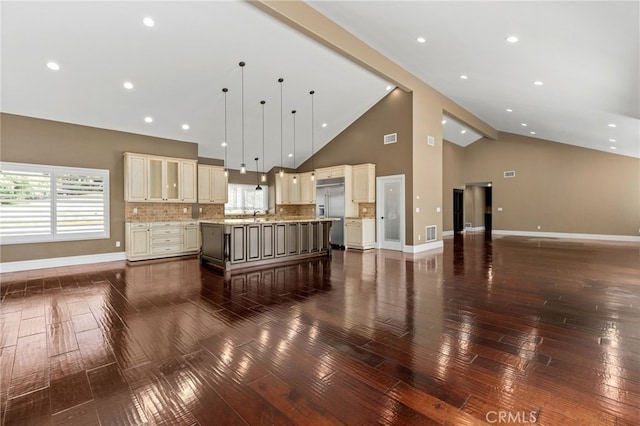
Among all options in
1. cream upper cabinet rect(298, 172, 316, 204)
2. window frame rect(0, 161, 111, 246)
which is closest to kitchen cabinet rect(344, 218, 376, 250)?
cream upper cabinet rect(298, 172, 316, 204)

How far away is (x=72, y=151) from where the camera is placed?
6.27m

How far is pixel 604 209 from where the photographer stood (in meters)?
10.1

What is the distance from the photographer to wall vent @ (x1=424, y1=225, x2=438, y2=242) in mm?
8164

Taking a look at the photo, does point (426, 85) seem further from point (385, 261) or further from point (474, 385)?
point (474, 385)

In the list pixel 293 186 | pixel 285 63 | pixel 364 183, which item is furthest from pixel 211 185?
pixel 364 183

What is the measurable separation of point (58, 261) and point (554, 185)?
15.0 meters

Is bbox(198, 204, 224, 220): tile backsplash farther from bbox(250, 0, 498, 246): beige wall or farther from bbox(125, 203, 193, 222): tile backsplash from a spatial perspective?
bbox(250, 0, 498, 246): beige wall

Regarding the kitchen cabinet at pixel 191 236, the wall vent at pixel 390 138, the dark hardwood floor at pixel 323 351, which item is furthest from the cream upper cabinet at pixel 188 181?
the wall vent at pixel 390 138

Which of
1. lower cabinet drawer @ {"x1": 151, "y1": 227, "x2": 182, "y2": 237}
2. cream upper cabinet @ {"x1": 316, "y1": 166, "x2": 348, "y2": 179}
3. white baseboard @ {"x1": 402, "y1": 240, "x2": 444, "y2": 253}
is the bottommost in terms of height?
white baseboard @ {"x1": 402, "y1": 240, "x2": 444, "y2": 253}

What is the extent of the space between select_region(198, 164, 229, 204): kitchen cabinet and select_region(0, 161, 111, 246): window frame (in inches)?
88.6

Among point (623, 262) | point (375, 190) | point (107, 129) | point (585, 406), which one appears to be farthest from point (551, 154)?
point (107, 129)

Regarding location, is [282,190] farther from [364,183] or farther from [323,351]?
[323,351]

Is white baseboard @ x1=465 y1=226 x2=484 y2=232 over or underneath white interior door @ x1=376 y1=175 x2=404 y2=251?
underneath

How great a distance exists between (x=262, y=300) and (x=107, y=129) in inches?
227
